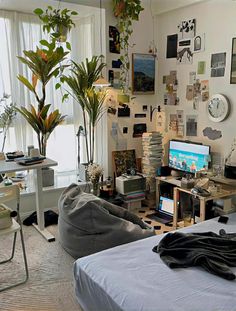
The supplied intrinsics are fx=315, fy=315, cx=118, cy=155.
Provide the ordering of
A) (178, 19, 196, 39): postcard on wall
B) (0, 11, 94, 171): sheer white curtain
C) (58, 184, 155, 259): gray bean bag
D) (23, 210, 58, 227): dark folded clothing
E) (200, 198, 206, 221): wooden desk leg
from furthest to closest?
1. (0, 11, 94, 171): sheer white curtain
2. (178, 19, 196, 39): postcard on wall
3. (23, 210, 58, 227): dark folded clothing
4. (200, 198, 206, 221): wooden desk leg
5. (58, 184, 155, 259): gray bean bag

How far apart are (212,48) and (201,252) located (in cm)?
247

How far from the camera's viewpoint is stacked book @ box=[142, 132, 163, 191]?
407 centimetres

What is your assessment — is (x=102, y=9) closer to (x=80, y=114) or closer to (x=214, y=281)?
(x=80, y=114)

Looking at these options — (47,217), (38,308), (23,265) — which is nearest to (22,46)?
(47,217)

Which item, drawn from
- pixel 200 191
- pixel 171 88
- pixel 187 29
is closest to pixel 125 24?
pixel 187 29

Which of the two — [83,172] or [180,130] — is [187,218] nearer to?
[180,130]

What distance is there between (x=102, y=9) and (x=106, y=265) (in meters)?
3.13

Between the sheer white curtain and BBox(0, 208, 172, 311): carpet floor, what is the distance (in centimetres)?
143

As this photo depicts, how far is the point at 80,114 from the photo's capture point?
4.63m

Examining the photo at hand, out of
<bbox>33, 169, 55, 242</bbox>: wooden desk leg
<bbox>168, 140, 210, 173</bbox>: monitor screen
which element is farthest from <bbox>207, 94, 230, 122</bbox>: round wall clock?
<bbox>33, 169, 55, 242</bbox>: wooden desk leg

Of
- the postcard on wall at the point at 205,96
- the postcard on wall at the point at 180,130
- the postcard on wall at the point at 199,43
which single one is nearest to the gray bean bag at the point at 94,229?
the postcard on wall at the point at 180,130

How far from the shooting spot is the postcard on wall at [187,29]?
12.3 ft

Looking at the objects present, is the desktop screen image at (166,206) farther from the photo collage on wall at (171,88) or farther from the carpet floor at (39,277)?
the carpet floor at (39,277)

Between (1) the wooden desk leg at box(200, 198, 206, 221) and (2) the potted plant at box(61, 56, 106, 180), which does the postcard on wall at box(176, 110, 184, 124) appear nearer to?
(2) the potted plant at box(61, 56, 106, 180)
